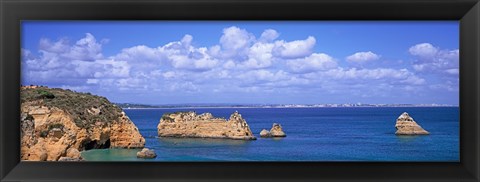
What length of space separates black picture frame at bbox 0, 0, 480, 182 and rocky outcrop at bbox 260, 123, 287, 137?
295 inches

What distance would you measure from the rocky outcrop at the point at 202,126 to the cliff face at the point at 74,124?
1317mm

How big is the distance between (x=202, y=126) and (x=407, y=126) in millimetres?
4111

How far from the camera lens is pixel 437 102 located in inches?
233

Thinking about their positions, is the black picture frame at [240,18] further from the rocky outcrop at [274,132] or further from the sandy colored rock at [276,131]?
the sandy colored rock at [276,131]

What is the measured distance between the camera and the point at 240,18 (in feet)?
6.24

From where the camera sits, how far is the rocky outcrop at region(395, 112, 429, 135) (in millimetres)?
9622

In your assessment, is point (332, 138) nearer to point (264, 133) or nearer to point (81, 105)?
point (264, 133)

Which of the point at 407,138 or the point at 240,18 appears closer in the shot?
the point at 240,18

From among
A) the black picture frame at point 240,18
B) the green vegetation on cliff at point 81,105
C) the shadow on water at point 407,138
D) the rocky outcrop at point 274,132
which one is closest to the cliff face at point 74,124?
the green vegetation on cliff at point 81,105

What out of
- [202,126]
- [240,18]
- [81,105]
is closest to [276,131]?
[202,126]

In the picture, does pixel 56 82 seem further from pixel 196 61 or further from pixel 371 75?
pixel 371 75

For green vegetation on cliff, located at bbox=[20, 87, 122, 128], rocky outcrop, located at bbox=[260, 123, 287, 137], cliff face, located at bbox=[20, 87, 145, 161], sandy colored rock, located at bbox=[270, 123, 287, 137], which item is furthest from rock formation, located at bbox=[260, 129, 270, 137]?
green vegetation on cliff, located at bbox=[20, 87, 122, 128]

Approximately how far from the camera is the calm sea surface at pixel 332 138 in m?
7.65

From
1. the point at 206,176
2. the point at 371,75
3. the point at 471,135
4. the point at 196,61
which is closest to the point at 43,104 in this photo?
the point at 196,61
